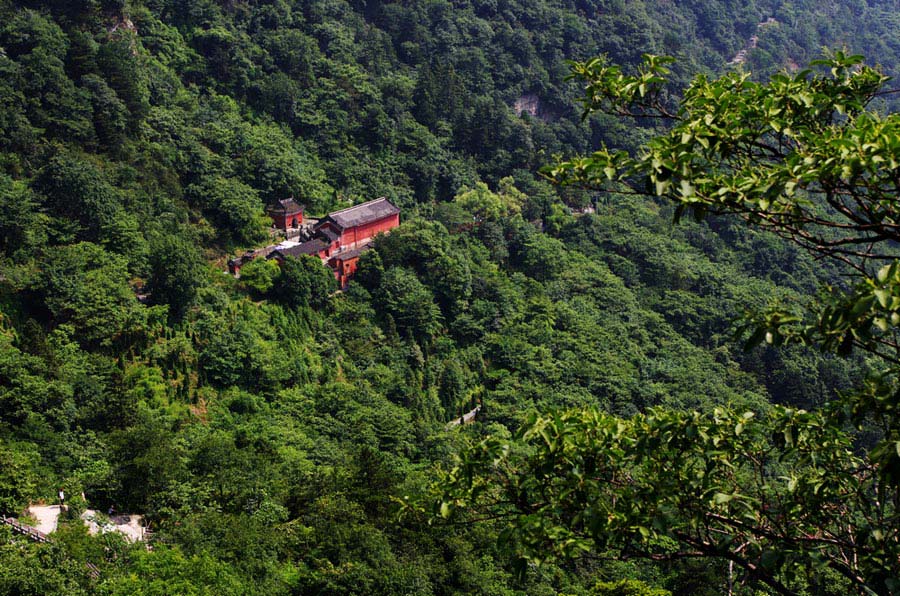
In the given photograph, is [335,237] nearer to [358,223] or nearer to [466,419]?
[358,223]

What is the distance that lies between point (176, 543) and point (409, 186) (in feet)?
79.9

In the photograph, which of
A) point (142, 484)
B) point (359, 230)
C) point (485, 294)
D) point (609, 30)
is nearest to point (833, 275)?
point (609, 30)

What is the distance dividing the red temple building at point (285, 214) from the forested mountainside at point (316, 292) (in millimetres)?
887

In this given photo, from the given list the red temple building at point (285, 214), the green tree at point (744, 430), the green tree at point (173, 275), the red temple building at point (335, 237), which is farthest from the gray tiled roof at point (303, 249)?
the green tree at point (744, 430)

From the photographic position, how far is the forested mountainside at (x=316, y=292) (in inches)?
677

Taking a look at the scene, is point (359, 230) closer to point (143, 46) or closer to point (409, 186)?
point (409, 186)

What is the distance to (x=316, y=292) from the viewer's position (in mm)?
28906

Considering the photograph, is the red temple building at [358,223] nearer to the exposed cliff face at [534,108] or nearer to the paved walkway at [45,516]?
the exposed cliff face at [534,108]

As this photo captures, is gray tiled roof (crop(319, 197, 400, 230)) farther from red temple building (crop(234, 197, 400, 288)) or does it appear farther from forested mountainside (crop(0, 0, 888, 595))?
forested mountainside (crop(0, 0, 888, 595))

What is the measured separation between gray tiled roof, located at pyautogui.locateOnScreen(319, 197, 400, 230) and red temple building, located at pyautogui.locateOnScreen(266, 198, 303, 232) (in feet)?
3.62

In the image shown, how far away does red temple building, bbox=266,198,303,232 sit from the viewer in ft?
102

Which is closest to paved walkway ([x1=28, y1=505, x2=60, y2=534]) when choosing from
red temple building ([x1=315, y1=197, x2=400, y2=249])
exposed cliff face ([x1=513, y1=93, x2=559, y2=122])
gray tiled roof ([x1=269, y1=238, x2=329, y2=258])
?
gray tiled roof ([x1=269, y1=238, x2=329, y2=258])

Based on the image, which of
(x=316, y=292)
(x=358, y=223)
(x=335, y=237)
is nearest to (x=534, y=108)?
(x=358, y=223)

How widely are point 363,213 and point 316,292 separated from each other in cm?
512
